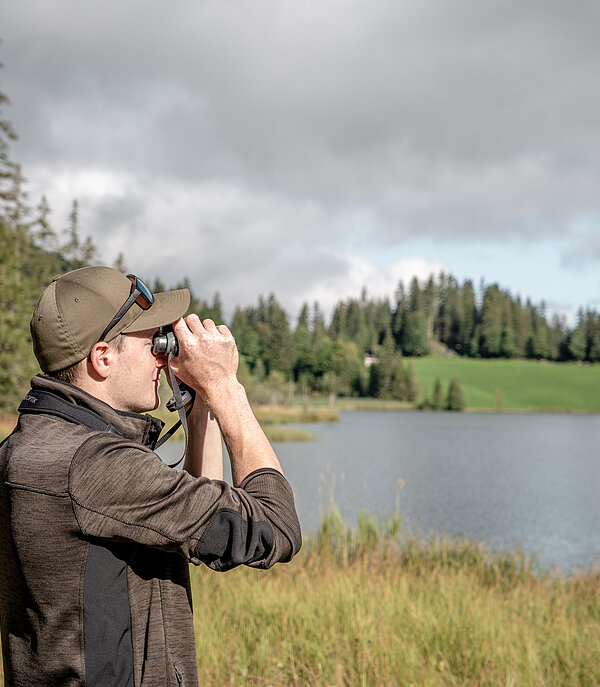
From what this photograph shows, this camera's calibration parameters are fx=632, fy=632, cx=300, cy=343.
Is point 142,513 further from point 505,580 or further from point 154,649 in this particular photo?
point 505,580

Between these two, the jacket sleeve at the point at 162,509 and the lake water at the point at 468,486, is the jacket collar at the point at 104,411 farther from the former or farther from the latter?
the lake water at the point at 468,486

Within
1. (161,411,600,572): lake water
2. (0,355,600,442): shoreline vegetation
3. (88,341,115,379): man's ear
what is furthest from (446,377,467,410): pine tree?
(88,341,115,379): man's ear

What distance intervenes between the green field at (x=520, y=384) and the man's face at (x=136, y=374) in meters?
87.8

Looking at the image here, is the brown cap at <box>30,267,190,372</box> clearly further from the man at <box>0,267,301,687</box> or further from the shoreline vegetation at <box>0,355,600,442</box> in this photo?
the shoreline vegetation at <box>0,355,600,442</box>

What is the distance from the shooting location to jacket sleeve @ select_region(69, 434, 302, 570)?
1318 mm

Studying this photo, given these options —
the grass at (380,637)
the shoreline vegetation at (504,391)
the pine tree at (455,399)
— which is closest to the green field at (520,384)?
the shoreline vegetation at (504,391)

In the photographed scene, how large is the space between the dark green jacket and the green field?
87.9 m

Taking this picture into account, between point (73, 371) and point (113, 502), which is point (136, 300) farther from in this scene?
point (113, 502)

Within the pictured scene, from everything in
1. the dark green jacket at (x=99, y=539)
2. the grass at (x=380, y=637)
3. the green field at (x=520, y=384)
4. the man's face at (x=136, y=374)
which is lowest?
the grass at (x=380, y=637)

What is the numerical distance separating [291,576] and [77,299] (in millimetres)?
5369

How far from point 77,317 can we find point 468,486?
19.8 m

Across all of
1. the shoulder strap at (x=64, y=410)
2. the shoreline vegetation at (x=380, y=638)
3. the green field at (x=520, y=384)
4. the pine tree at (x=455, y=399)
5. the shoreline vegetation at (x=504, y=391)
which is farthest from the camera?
the green field at (x=520, y=384)

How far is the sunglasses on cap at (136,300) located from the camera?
1555mm

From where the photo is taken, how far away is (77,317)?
1507mm
